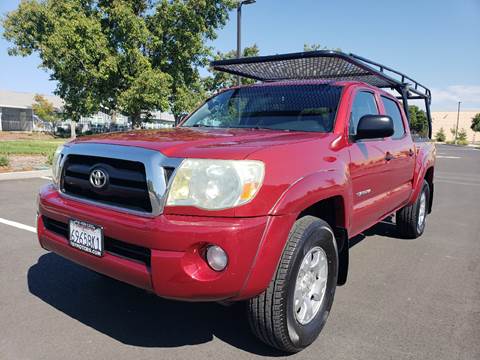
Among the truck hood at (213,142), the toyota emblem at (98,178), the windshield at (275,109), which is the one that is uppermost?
the windshield at (275,109)

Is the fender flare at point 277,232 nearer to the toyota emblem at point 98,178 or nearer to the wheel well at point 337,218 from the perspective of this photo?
the wheel well at point 337,218

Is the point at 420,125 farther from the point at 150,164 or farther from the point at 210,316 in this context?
the point at 150,164

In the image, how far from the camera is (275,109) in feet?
12.2

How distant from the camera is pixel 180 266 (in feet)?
7.26

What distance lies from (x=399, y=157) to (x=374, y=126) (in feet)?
4.59

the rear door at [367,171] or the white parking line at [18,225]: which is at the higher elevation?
the rear door at [367,171]

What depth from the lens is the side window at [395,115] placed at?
465 centimetres

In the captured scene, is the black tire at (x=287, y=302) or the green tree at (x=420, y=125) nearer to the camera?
the black tire at (x=287, y=302)

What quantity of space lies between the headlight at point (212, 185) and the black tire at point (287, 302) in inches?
18.4

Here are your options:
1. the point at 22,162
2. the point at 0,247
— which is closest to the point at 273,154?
the point at 0,247

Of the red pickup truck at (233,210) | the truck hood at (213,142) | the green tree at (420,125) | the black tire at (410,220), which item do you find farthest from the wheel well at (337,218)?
the green tree at (420,125)

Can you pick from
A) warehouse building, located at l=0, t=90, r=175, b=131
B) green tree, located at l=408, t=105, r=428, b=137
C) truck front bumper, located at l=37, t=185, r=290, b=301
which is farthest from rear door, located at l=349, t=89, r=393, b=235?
warehouse building, located at l=0, t=90, r=175, b=131

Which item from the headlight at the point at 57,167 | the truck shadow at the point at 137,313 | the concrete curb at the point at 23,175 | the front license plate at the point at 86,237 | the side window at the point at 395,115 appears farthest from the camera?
the concrete curb at the point at 23,175

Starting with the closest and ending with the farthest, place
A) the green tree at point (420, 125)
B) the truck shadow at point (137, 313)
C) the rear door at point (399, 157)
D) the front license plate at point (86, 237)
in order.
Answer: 1. the front license plate at point (86, 237)
2. the truck shadow at point (137, 313)
3. the rear door at point (399, 157)
4. the green tree at point (420, 125)
